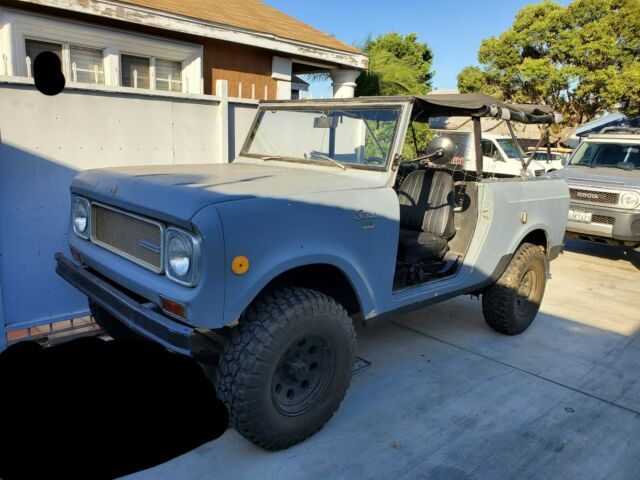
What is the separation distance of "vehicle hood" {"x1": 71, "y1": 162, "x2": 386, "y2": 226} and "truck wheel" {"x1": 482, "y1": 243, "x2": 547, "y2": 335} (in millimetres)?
1799

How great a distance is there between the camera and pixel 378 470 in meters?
2.69

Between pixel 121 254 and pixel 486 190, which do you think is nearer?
pixel 121 254

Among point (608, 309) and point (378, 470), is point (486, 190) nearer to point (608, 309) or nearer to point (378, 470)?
point (378, 470)

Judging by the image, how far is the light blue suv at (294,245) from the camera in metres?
2.36

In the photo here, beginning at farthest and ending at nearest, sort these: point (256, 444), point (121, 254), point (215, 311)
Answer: point (121, 254) < point (256, 444) < point (215, 311)

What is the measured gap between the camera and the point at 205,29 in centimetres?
745

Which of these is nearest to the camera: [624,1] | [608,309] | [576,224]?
[608,309]

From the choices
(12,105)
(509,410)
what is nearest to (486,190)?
(509,410)

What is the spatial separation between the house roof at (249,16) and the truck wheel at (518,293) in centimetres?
578

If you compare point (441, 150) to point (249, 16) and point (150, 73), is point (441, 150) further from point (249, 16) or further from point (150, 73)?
point (249, 16)

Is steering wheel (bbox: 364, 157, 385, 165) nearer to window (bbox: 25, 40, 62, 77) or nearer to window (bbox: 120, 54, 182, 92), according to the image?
window (bbox: 120, 54, 182, 92)

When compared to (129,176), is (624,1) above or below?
above

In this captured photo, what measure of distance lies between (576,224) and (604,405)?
424cm

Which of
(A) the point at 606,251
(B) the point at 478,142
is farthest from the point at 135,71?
(A) the point at 606,251
